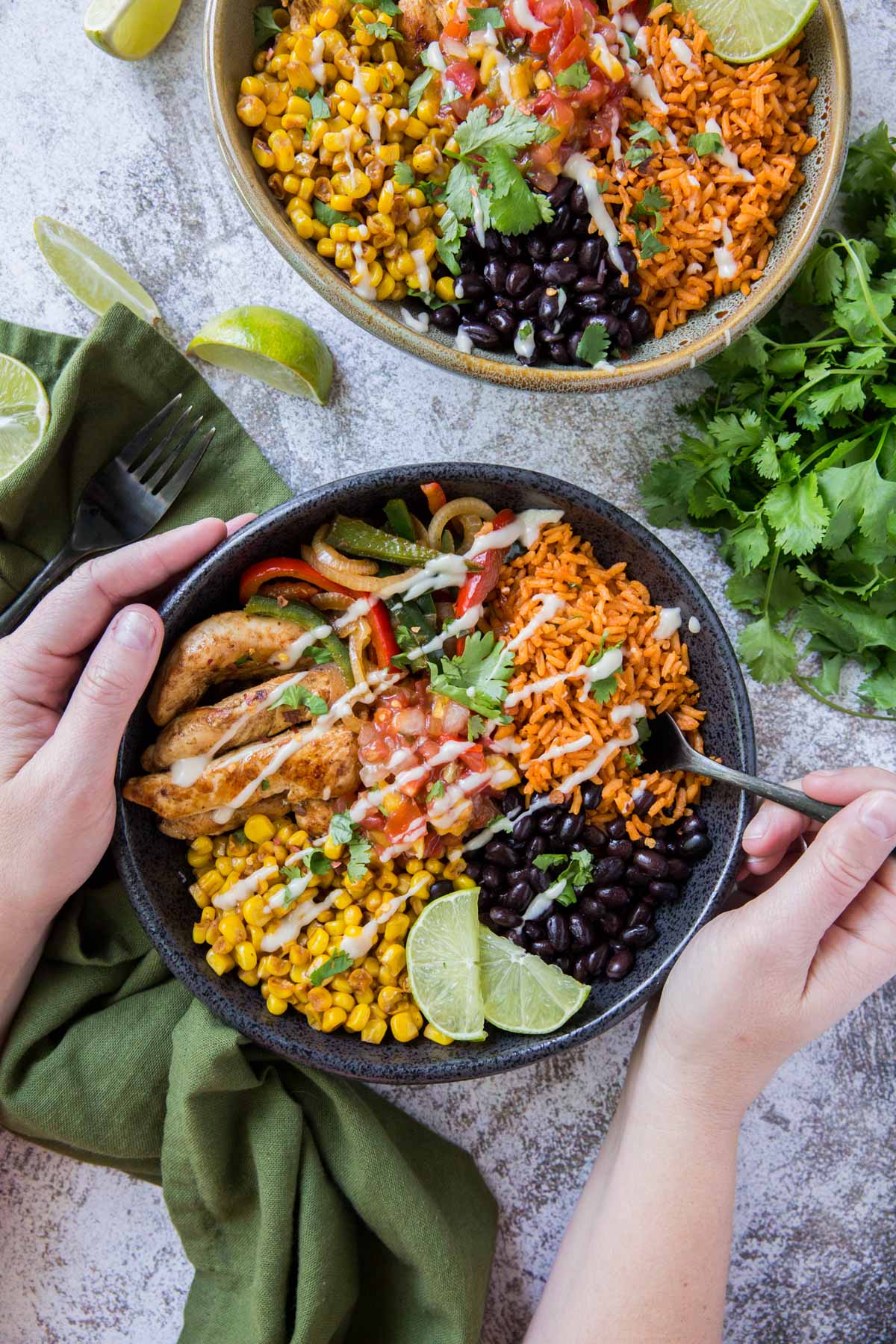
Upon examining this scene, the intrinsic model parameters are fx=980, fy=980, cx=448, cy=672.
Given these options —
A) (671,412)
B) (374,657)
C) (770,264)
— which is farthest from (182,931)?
(770,264)

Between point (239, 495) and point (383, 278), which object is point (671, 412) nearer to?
point (383, 278)

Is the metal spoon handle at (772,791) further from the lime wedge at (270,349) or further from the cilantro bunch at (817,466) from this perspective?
the lime wedge at (270,349)

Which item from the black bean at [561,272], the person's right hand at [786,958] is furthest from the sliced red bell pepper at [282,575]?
the person's right hand at [786,958]

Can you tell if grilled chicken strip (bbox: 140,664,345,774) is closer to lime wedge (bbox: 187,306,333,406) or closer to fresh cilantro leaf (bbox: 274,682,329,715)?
fresh cilantro leaf (bbox: 274,682,329,715)

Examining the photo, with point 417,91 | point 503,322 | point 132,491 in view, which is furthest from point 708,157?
point 132,491

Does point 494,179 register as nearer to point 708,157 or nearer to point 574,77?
point 574,77

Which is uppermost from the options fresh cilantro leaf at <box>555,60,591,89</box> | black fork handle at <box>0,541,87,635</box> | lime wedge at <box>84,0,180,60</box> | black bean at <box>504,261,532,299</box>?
lime wedge at <box>84,0,180,60</box>

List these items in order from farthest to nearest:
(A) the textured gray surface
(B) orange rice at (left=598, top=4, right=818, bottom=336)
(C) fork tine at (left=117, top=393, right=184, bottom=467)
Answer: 1. (A) the textured gray surface
2. (C) fork tine at (left=117, top=393, right=184, bottom=467)
3. (B) orange rice at (left=598, top=4, right=818, bottom=336)

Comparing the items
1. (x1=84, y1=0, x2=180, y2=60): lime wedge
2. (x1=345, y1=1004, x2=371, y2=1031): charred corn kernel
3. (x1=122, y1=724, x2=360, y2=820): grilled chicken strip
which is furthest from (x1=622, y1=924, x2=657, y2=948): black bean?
(x1=84, y1=0, x2=180, y2=60): lime wedge
